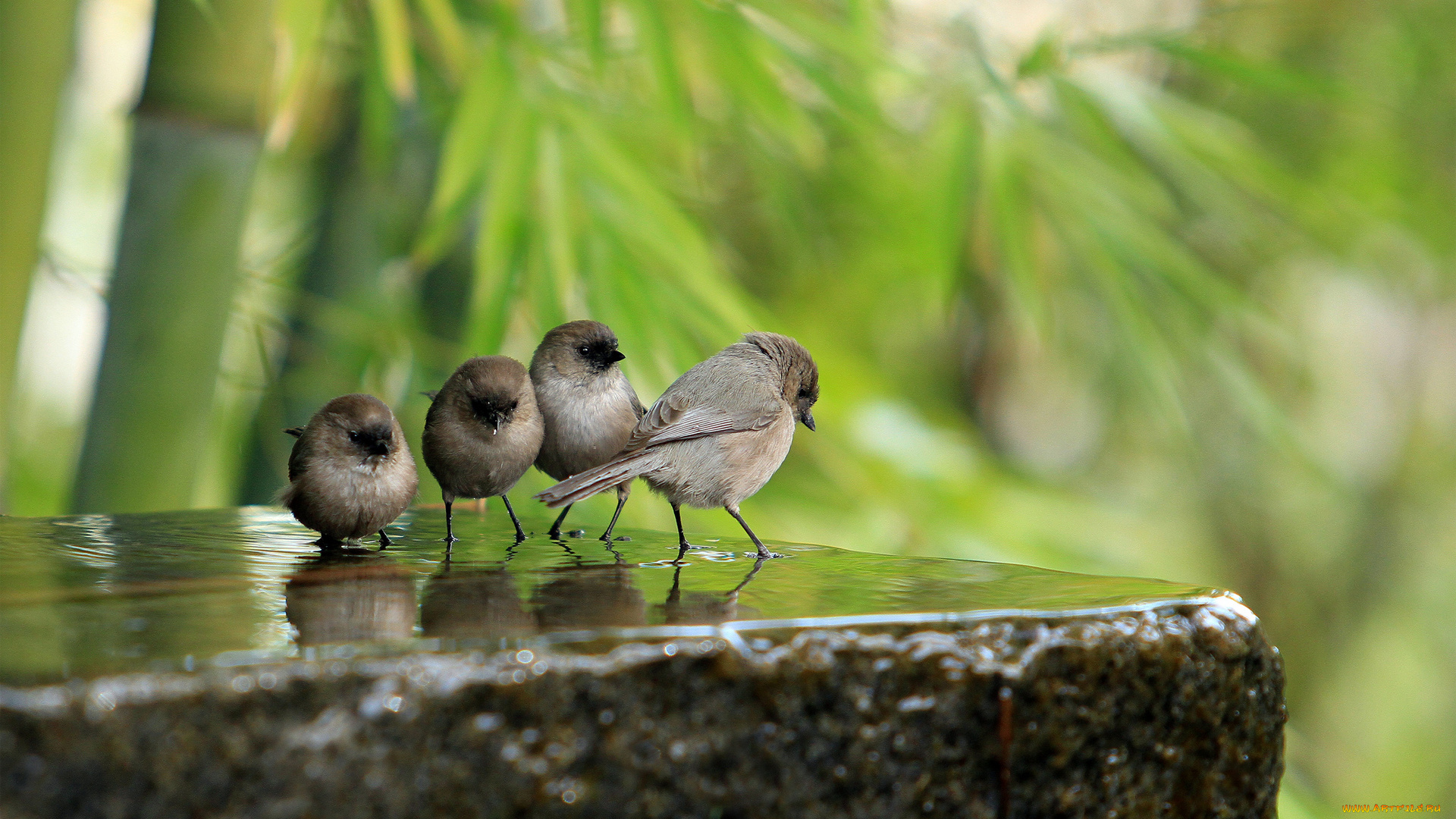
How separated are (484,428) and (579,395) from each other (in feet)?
0.72

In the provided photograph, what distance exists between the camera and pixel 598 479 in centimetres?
186

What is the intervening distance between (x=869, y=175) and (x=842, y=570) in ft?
9.34

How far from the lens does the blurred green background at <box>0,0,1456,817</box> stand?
2746 millimetres

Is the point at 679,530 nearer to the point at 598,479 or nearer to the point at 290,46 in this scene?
the point at 598,479

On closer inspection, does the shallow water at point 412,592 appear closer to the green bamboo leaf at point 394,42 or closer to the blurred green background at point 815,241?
the blurred green background at point 815,241

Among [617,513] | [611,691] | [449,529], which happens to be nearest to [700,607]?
[611,691]

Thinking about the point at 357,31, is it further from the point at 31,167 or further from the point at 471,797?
the point at 471,797

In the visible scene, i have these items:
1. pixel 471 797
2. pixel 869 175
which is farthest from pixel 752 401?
pixel 869 175

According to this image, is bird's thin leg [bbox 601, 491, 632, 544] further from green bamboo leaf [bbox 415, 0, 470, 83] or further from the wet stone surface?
green bamboo leaf [bbox 415, 0, 470, 83]

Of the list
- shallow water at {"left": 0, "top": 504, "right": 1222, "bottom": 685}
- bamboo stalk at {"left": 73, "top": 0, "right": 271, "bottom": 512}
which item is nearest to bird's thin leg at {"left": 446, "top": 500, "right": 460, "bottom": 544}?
shallow water at {"left": 0, "top": 504, "right": 1222, "bottom": 685}

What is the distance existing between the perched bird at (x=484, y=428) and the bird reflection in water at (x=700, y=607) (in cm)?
40

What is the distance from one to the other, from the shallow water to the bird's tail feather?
134 mm

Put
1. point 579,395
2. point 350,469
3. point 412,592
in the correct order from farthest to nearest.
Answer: point 579,395 < point 350,469 < point 412,592

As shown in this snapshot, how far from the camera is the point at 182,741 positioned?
115cm
